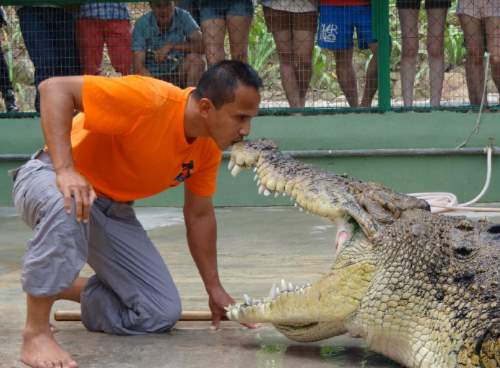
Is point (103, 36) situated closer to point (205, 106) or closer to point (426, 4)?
point (426, 4)

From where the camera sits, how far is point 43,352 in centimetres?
302

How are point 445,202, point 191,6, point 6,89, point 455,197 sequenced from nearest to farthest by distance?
point 445,202 → point 455,197 → point 191,6 → point 6,89

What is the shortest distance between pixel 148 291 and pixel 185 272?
3.50 feet

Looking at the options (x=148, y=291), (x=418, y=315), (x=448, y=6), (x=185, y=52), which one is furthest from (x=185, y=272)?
(x=448, y=6)

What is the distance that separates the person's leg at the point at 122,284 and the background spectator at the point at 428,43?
3.77 m

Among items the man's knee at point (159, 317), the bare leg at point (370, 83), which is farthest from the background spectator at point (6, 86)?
the man's knee at point (159, 317)

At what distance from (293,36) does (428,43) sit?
3.19 ft

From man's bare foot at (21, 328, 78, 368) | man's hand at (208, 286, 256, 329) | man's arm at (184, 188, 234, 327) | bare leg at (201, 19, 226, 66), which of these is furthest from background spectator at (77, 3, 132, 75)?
man's bare foot at (21, 328, 78, 368)

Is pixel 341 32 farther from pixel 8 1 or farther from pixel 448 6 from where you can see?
pixel 8 1

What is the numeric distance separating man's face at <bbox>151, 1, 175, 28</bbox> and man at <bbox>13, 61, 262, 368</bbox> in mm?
3554

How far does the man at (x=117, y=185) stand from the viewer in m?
3.00

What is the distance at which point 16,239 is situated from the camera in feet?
18.5

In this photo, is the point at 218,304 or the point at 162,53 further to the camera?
the point at 162,53

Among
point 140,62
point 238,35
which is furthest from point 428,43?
point 140,62
